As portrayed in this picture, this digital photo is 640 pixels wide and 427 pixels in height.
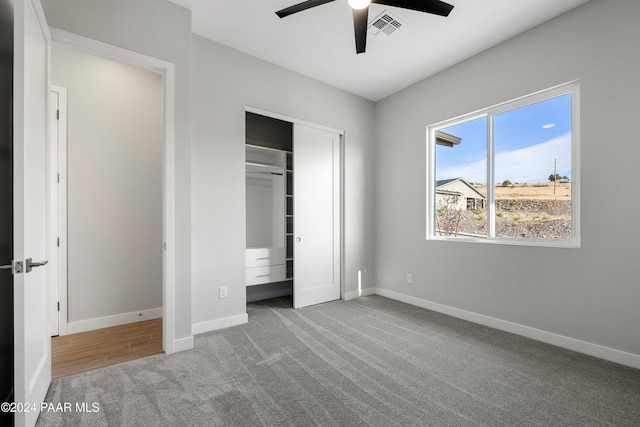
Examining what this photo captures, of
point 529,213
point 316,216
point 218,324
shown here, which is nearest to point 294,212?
point 316,216

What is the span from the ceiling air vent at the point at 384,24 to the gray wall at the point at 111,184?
99.6 inches

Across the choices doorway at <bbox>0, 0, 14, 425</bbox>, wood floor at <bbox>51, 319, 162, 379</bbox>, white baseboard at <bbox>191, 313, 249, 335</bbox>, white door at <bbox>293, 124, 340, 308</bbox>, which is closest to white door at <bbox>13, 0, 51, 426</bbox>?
doorway at <bbox>0, 0, 14, 425</bbox>

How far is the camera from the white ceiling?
2.49m

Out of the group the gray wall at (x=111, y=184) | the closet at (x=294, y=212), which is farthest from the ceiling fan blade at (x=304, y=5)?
the gray wall at (x=111, y=184)

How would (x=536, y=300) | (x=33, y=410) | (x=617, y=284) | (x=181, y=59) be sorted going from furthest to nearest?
(x=536, y=300) → (x=181, y=59) → (x=617, y=284) → (x=33, y=410)

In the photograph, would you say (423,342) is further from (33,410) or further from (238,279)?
(33,410)

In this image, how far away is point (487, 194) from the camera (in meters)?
3.21

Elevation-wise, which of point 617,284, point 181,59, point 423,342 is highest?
point 181,59

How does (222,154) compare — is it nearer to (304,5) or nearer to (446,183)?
(304,5)

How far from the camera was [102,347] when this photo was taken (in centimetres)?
254

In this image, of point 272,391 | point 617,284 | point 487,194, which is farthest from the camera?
point 487,194

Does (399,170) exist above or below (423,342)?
above

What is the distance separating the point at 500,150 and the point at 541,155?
1.32 ft

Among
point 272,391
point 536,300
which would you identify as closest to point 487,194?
point 536,300
